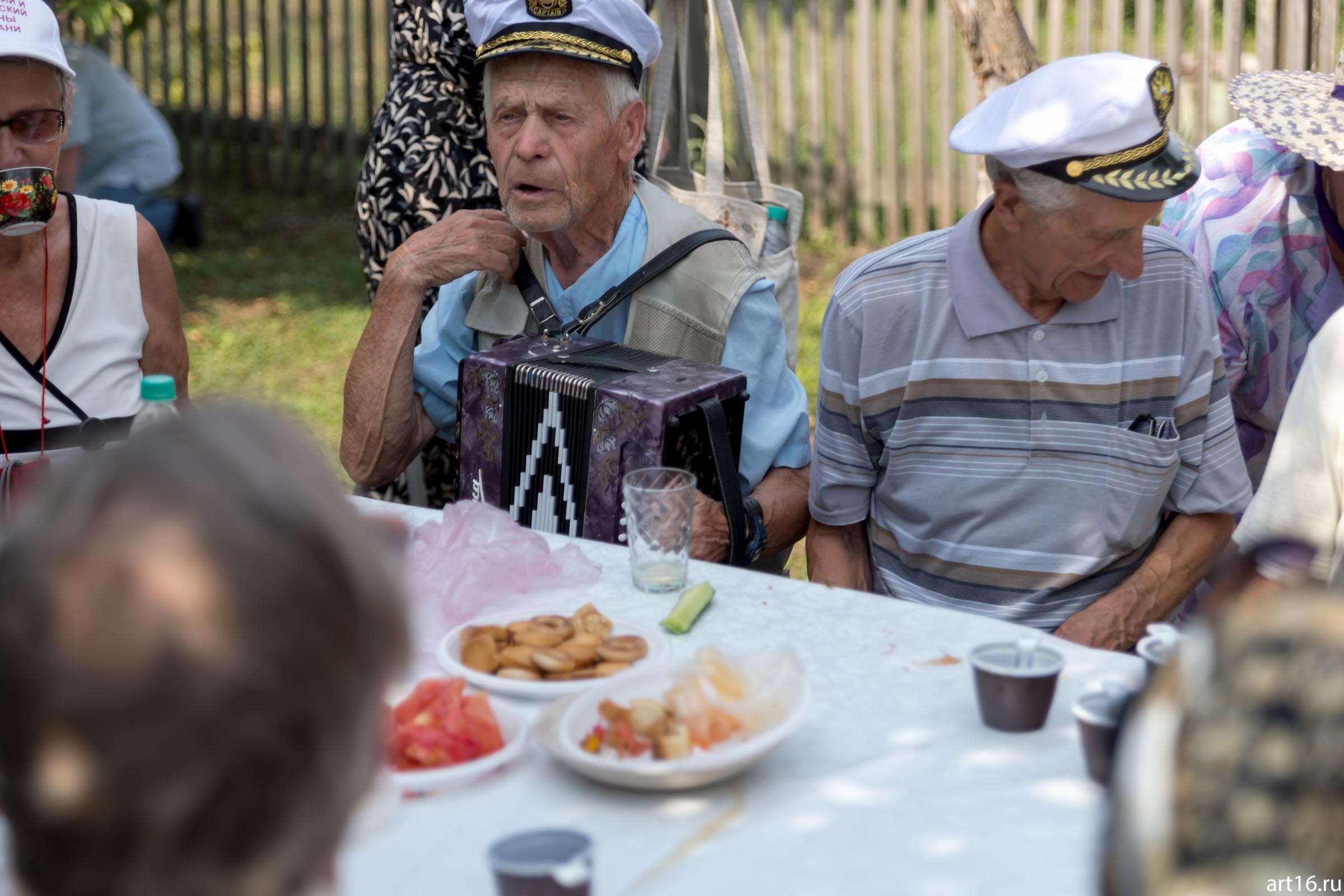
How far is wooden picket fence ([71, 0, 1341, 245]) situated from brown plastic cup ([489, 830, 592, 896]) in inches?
167

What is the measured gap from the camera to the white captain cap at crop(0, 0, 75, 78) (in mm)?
2816

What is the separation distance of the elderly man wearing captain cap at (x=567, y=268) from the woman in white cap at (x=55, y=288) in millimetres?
508

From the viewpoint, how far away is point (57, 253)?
10.1 feet

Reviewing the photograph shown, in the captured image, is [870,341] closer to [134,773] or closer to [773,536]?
[773,536]

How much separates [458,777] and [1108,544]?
162 cm

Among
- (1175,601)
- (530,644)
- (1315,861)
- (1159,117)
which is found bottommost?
(1175,601)

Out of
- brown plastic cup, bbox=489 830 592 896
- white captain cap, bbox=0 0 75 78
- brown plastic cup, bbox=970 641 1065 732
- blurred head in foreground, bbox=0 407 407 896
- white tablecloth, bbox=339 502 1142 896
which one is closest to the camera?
blurred head in foreground, bbox=0 407 407 896

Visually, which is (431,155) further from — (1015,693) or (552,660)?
(1015,693)

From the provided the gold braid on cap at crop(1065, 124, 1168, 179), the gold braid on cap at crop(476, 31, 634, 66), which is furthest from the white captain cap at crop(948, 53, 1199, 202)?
the gold braid on cap at crop(476, 31, 634, 66)

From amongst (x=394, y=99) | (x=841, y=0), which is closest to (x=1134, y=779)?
(x=394, y=99)

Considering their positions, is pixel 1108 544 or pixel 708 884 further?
pixel 1108 544

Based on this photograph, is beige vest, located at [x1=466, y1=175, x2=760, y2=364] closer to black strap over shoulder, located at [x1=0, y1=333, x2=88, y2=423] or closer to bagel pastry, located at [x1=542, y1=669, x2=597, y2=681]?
black strap over shoulder, located at [x1=0, y1=333, x2=88, y2=423]

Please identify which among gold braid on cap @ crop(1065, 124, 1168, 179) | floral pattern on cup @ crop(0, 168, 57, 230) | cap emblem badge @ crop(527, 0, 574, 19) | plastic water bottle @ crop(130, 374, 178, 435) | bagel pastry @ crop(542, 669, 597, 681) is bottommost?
bagel pastry @ crop(542, 669, 597, 681)

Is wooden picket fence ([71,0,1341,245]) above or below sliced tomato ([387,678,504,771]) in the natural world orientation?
above
